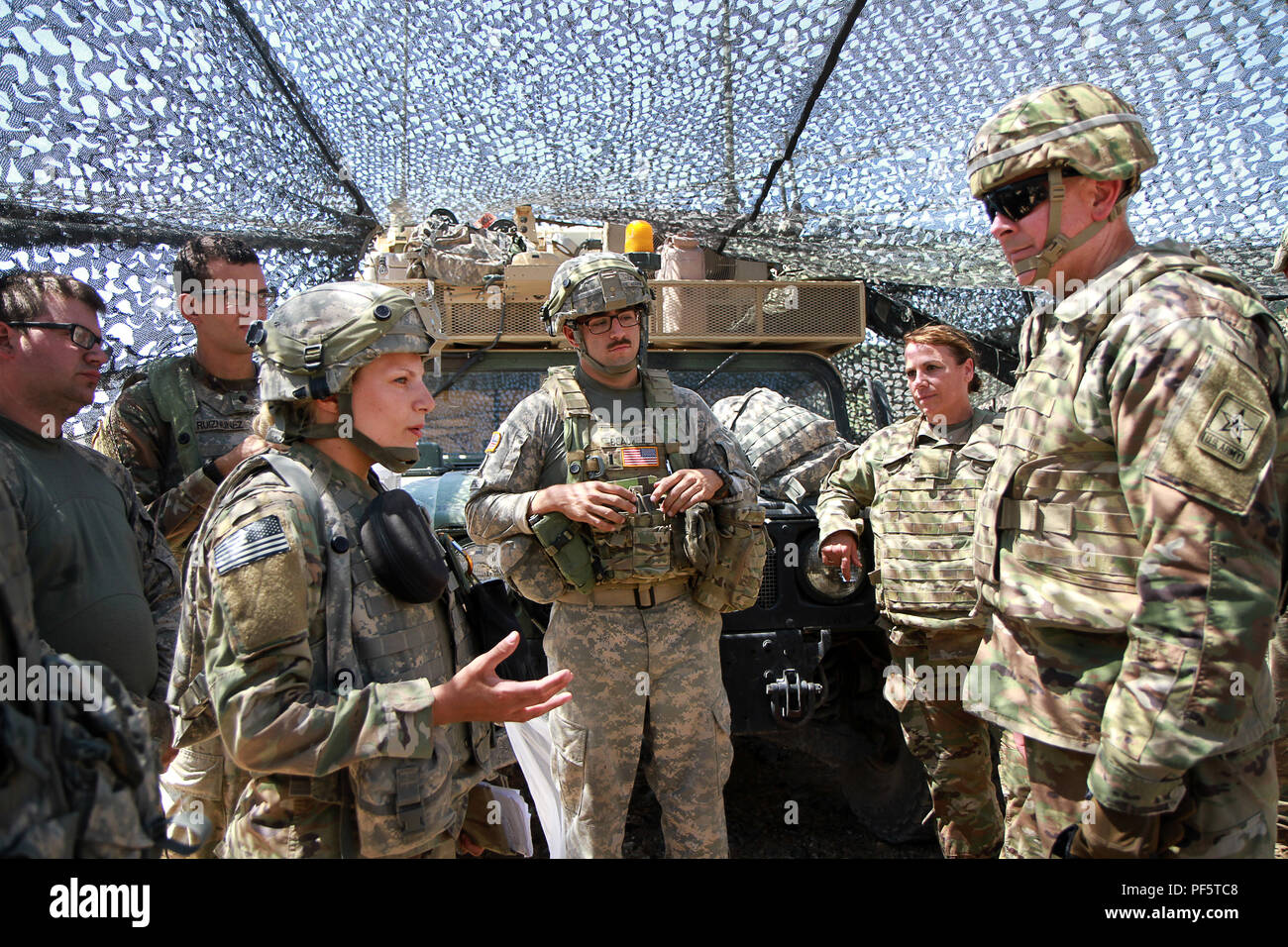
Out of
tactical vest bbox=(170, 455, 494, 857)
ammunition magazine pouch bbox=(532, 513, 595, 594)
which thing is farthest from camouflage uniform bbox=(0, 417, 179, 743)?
ammunition magazine pouch bbox=(532, 513, 595, 594)

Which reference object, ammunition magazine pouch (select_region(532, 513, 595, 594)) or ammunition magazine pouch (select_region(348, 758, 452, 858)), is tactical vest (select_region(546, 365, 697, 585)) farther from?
ammunition magazine pouch (select_region(348, 758, 452, 858))

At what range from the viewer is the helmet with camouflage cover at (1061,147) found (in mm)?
1469

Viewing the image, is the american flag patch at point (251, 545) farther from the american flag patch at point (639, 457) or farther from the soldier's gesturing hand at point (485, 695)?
the american flag patch at point (639, 457)

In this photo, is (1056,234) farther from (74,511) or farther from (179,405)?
(179,405)

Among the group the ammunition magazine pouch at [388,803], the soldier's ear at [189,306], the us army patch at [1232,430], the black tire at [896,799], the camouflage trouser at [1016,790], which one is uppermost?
the soldier's ear at [189,306]

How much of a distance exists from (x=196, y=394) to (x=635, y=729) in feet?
4.86

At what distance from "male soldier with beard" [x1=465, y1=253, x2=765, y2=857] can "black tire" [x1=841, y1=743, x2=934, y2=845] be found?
1.08 meters

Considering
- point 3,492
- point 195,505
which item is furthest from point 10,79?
point 3,492

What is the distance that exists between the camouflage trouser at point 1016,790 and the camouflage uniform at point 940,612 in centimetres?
91

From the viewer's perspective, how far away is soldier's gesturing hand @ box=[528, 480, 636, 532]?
2182 millimetres

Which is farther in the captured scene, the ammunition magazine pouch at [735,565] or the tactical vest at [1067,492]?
the ammunition magazine pouch at [735,565]

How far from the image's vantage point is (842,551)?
2.79 meters

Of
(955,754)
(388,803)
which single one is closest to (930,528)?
(955,754)

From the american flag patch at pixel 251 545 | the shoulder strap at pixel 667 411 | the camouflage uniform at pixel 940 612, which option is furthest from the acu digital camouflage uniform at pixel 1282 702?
the american flag patch at pixel 251 545
